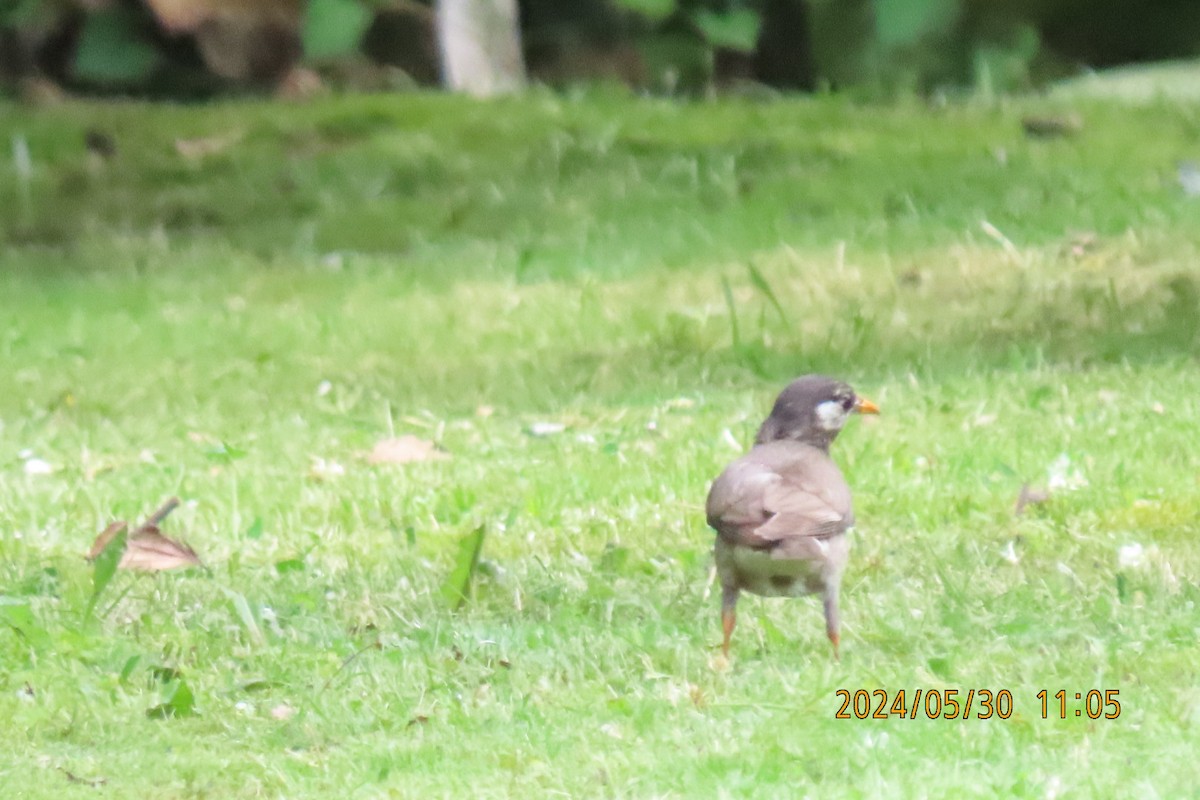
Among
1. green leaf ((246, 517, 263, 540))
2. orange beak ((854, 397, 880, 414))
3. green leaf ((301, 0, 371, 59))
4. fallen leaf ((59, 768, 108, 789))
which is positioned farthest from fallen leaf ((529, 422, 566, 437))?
green leaf ((301, 0, 371, 59))

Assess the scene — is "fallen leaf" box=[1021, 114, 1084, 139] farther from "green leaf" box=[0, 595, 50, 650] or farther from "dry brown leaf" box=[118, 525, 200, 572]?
"green leaf" box=[0, 595, 50, 650]

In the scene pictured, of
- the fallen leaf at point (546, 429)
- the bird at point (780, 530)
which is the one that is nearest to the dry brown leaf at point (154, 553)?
the bird at point (780, 530)

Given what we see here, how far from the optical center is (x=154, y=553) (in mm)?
5527

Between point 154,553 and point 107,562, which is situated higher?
point 107,562

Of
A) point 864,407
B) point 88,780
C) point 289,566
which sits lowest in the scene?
point 289,566

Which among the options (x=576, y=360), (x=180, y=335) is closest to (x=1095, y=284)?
(x=576, y=360)

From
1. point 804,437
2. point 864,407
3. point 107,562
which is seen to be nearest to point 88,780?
point 107,562

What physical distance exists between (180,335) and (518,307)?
1551mm

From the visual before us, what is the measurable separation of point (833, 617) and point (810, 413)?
2.37 ft

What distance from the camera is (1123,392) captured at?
7.43 meters

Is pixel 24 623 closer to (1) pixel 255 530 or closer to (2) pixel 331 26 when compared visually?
(1) pixel 255 530

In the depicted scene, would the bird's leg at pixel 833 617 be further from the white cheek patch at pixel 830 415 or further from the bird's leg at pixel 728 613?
→ the white cheek patch at pixel 830 415

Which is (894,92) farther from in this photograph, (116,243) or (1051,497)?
(1051,497)
